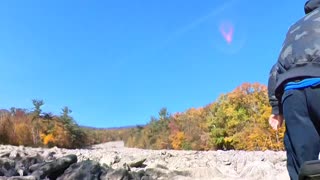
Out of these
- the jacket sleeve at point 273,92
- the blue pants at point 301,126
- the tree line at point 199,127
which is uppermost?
the tree line at point 199,127

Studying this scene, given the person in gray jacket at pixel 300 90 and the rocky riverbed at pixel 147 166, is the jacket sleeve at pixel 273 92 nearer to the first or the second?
the person in gray jacket at pixel 300 90

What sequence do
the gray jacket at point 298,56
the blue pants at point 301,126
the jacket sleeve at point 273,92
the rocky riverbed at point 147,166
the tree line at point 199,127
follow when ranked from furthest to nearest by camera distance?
the tree line at point 199,127
the rocky riverbed at point 147,166
the jacket sleeve at point 273,92
the gray jacket at point 298,56
the blue pants at point 301,126

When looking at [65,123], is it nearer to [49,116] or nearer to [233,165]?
[49,116]

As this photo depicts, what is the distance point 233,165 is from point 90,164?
10.1ft

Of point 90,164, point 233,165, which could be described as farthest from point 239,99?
point 90,164

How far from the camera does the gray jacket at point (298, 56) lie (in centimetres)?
209

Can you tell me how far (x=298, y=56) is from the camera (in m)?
2.14

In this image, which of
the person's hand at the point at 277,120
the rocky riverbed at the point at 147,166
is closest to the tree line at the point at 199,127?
the rocky riverbed at the point at 147,166

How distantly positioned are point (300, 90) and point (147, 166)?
609 centimetres

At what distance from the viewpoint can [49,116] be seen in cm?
1783

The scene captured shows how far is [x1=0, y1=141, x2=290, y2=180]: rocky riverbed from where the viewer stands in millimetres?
6730

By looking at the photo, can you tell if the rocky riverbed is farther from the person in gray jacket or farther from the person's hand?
the person in gray jacket

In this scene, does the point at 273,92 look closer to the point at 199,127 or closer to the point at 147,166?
the point at 147,166

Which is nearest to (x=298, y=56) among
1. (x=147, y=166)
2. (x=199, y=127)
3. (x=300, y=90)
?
(x=300, y=90)
